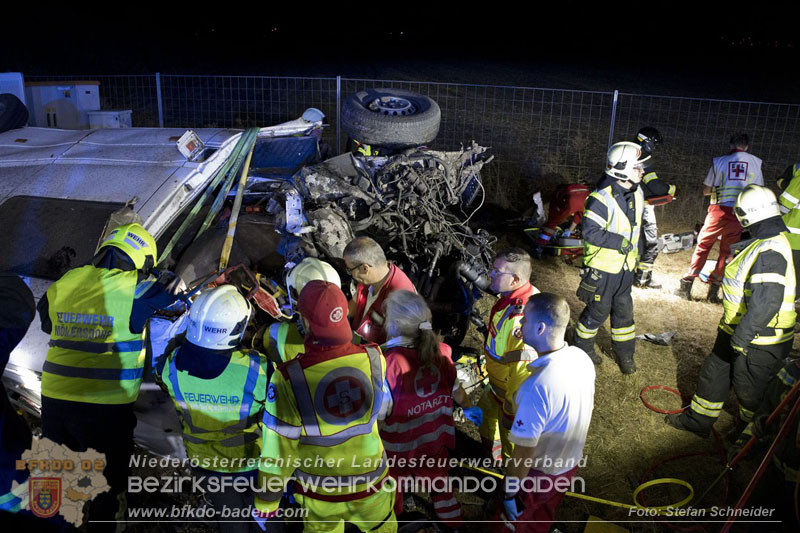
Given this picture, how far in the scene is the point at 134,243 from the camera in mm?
3713

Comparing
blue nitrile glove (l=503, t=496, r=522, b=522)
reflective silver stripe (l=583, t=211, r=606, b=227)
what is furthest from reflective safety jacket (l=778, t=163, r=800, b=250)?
blue nitrile glove (l=503, t=496, r=522, b=522)

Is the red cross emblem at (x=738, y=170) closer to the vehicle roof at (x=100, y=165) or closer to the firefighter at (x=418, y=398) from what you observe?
the firefighter at (x=418, y=398)

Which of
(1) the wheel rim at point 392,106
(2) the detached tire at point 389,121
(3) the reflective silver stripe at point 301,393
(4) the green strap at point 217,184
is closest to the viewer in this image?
(3) the reflective silver stripe at point 301,393

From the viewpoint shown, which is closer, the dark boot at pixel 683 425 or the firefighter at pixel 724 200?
the dark boot at pixel 683 425

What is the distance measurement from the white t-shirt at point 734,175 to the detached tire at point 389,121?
355 cm

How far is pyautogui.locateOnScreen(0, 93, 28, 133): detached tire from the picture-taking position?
562 centimetres

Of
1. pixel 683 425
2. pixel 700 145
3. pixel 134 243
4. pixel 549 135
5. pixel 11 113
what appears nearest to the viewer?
pixel 134 243

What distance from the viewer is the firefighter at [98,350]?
3398mm

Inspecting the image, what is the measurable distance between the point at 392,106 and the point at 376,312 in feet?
10.8

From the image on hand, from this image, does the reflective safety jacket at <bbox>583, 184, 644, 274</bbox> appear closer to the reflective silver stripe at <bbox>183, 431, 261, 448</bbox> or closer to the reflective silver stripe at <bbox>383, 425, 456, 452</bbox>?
the reflective silver stripe at <bbox>383, 425, 456, 452</bbox>

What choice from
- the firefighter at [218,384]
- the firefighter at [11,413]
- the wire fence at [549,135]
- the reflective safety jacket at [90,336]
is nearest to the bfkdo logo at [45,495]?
the firefighter at [11,413]

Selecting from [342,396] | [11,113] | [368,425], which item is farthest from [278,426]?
[11,113]

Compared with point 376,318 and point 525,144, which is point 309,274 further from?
point 525,144

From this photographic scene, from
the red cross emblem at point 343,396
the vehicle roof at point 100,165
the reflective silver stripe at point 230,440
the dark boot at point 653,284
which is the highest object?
the vehicle roof at point 100,165
